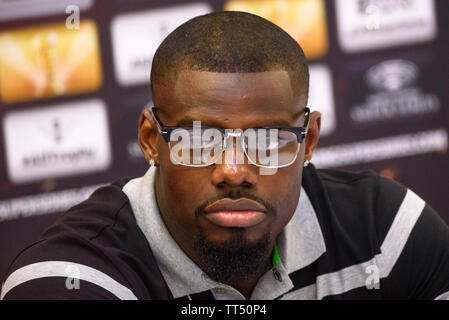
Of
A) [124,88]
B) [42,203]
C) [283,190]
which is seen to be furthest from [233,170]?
[42,203]

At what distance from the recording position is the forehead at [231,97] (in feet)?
4.27

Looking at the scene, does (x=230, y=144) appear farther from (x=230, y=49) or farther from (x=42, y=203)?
(x=42, y=203)

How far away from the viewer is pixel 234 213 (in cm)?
130

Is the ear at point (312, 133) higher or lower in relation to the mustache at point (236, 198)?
higher

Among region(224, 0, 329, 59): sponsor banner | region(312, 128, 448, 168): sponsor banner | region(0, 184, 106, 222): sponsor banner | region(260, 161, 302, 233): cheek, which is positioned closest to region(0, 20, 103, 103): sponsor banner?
region(0, 184, 106, 222): sponsor banner

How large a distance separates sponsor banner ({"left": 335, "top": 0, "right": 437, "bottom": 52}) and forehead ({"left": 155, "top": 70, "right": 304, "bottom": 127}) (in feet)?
5.29

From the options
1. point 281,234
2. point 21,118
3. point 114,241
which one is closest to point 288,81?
point 281,234

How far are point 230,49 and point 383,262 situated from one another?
626 mm

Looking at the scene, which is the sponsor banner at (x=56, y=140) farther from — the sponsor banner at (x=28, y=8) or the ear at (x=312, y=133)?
the ear at (x=312, y=133)

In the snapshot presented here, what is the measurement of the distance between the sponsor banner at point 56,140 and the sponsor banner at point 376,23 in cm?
110

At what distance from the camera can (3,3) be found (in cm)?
281

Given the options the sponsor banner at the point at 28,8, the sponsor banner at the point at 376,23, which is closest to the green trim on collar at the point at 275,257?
the sponsor banner at the point at 376,23
